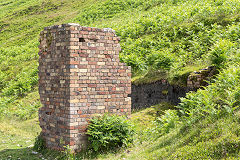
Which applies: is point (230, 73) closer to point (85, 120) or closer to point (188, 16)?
point (85, 120)

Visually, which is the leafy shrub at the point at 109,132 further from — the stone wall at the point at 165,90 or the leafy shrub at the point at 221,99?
the stone wall at the point at 165,90

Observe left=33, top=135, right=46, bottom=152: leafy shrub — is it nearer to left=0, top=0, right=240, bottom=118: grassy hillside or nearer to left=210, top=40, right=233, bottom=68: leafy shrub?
left=0, top=0, right=240, bottom=118: grassy hillside

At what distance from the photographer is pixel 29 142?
394 inches

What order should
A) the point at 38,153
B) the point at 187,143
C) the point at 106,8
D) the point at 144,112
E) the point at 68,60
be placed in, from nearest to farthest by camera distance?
the point at 187,143, the point at 68,60, the point at 38,153, the point at 144,112, the point at 106,8

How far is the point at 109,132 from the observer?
7.52 metres

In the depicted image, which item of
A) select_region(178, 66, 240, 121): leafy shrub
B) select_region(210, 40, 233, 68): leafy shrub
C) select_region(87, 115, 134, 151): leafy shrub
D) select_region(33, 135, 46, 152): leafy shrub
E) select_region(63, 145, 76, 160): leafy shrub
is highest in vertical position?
select_region(210, 40, 233, 68): leafy shrub

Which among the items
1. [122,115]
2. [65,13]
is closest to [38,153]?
[122,115]

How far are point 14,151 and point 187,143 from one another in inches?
208

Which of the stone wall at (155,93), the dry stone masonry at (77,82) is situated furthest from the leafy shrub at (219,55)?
the dry stone masonry at (77,82)

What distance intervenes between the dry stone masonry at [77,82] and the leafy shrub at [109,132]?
0.25m

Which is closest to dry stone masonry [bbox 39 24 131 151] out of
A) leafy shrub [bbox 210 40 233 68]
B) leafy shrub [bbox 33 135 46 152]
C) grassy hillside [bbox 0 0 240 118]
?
leafy shrub [bbox 33 135 46 152]

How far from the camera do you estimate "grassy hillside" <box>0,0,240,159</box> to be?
18.9 ft

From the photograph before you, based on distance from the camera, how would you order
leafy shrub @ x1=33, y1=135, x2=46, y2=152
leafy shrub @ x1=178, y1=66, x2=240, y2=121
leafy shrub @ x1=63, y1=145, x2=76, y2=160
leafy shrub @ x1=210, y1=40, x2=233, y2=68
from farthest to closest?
leafy shrub @ x1=210, y1=40, x2=233, y2=68
leafy shrub @ x1=33, y1=135, x2=46, y2=152
leafy shrub @ x1=63, y1=145, x2=76, y2=160
leafy shrub @ x1=178, y1=66, x2=240, y2=121

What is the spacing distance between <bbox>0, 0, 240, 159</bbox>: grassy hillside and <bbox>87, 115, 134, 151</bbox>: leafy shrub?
35cm
